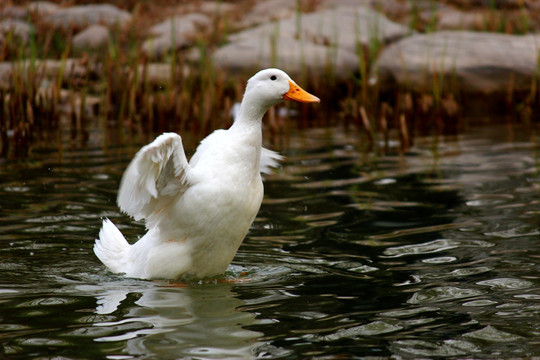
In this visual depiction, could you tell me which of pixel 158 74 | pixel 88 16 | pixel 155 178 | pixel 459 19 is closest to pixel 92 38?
→ pixel 88 16

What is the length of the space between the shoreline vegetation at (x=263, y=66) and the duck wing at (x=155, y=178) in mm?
4028

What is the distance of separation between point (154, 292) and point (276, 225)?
189 cm

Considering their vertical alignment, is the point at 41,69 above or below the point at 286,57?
below

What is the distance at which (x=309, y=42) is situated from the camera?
45.7ft

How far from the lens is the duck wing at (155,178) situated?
442 centimetres

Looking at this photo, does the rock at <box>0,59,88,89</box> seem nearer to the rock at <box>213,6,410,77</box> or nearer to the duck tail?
the rock at <box>213,6,410,77</box>

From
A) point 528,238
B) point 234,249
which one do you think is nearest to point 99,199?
point 234,249

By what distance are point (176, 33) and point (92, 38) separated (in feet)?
5.27

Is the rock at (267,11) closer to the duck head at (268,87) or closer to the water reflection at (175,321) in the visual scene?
the duck head at (268,87)

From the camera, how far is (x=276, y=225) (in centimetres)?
640

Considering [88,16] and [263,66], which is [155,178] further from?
[88,16]

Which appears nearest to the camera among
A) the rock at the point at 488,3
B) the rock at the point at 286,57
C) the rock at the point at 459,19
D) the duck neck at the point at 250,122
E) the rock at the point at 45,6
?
the duck neck at the point at 250,122

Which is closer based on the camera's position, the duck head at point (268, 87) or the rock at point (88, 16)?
the duck head at point (268, 87)

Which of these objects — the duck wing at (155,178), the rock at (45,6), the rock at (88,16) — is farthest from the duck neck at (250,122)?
the rock at (45,6)
